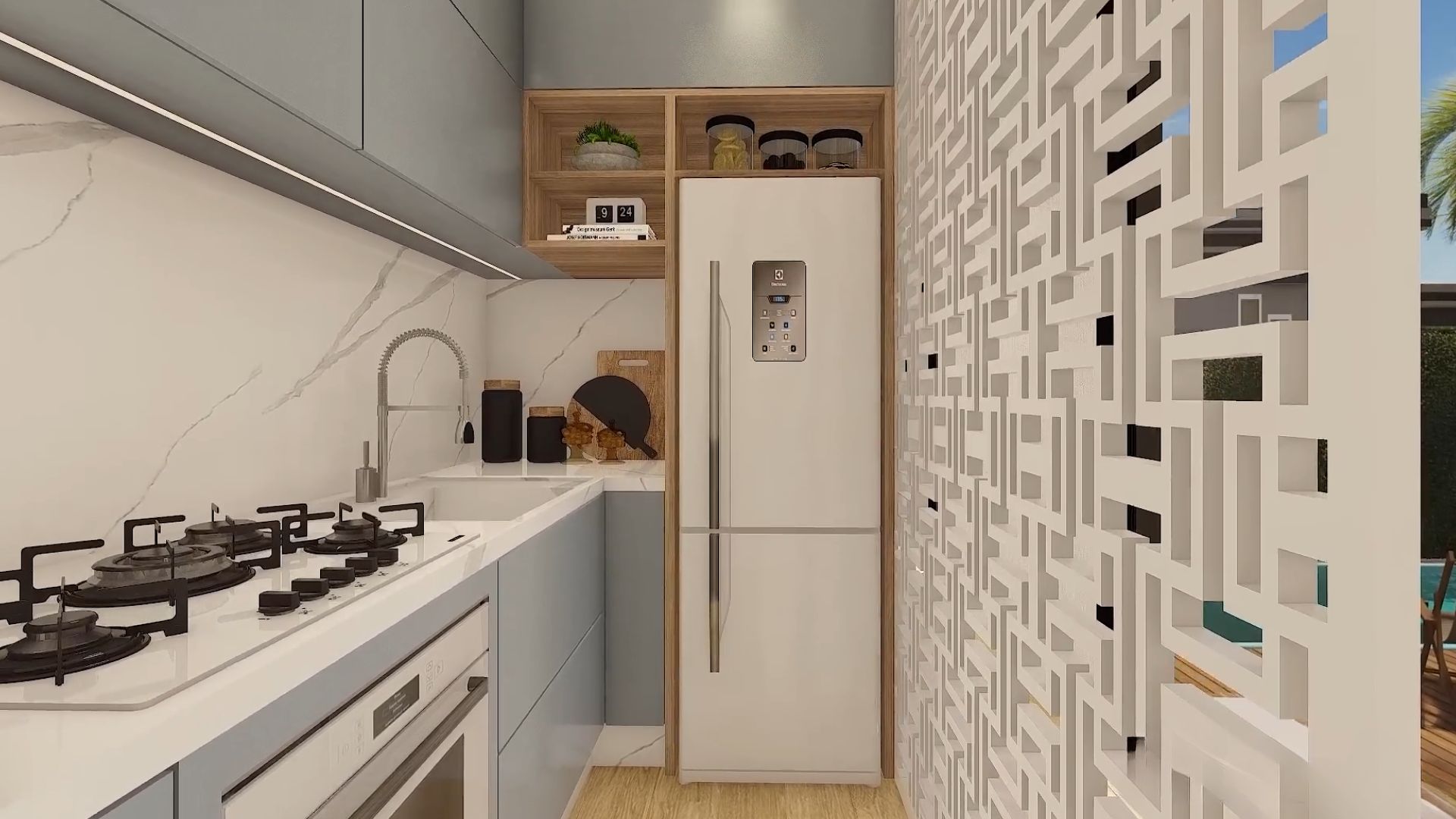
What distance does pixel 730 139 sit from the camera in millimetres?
2666

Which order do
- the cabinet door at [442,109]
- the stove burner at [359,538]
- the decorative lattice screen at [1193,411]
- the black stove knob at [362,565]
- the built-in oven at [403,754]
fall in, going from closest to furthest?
the decorative lattice screen at [1193,411], the built-in oven at [403,754], the black stove knob at [362,565], the stove burner at [359,538], the cabinet door at [442,109]

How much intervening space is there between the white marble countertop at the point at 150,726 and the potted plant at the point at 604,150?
1.81 metres

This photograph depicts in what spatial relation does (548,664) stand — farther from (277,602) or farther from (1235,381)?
(1235,381)

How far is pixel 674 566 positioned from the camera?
99.7 inches

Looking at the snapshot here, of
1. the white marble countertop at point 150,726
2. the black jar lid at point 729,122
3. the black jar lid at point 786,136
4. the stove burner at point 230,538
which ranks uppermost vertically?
the black jar lid at point 729,122

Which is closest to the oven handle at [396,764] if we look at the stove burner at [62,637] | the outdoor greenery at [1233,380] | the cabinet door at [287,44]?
the stove burner at [62,637]

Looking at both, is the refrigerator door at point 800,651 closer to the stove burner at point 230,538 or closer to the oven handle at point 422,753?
the oven handle at point 422,753

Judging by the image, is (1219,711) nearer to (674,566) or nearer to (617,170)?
(674,566)

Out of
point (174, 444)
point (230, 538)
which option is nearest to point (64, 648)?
point (230, 538)

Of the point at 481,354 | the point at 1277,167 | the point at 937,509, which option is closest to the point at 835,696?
the point at 937,509

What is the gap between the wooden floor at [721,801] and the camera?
235cm

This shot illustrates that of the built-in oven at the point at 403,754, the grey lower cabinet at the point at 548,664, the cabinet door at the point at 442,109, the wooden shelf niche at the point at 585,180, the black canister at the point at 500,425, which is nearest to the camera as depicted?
the built-in oven at the point at 403,754

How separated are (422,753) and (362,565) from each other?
0.99ft

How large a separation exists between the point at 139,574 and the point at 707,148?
2311 millimetres
